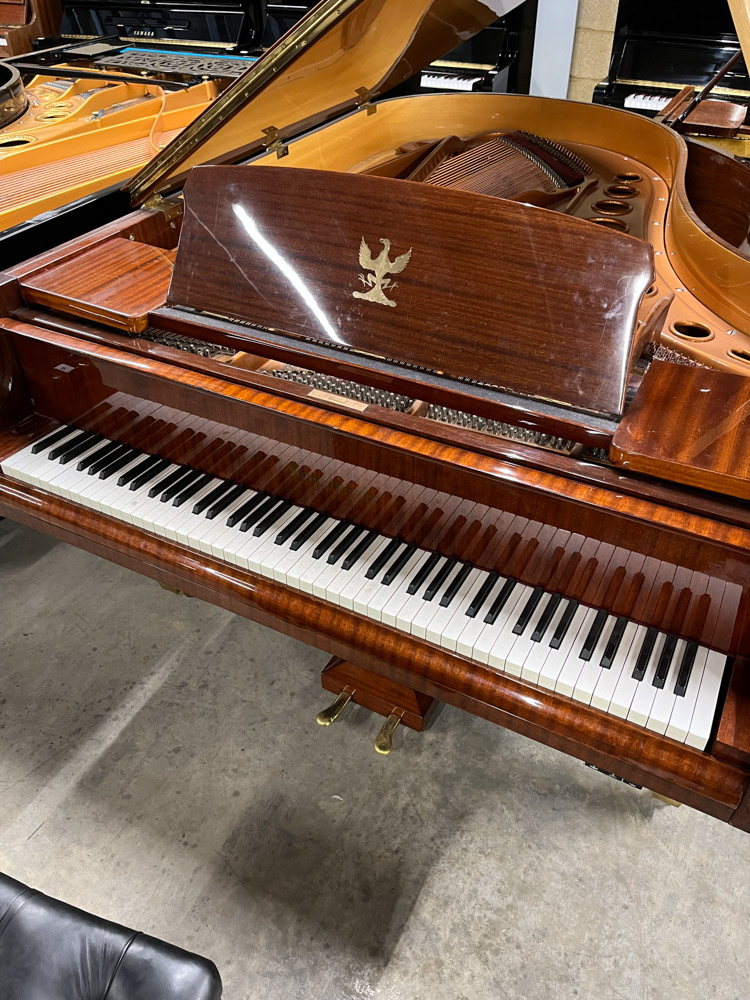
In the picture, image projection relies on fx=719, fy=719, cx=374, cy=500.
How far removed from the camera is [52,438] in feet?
7.34

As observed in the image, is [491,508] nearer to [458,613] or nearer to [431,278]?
[458,613]

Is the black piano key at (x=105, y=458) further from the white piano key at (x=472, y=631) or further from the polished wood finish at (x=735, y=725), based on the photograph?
the polished wood finish at (x=735, y=725)

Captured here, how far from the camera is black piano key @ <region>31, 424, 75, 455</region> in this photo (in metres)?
2.20

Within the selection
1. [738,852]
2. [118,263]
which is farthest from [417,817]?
[118,263]

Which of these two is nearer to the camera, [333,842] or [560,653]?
[560,653]

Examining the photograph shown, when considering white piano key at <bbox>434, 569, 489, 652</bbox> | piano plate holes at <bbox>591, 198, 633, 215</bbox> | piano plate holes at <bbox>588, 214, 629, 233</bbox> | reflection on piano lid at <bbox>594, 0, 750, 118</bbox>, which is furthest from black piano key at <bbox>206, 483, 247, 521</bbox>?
reflection on piano lid at <bbox>594, 0, 750, 118</bbox>

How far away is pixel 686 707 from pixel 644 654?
0.44 feet

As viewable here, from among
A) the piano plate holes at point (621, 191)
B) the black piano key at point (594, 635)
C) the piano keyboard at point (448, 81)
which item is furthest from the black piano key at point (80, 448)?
the piano keyboard at point (448, 81)

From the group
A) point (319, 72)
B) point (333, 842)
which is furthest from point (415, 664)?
point (319, 72)

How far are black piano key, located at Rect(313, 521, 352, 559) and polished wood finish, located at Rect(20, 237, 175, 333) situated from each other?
782 millimetres

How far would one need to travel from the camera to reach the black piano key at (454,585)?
168 cm

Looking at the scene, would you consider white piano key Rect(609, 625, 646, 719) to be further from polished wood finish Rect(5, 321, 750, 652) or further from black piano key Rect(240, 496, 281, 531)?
black piano key Rect(240, 496, 281, 531)

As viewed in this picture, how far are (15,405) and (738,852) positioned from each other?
104 inches

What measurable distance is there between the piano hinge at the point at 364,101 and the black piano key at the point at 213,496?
1960mm
